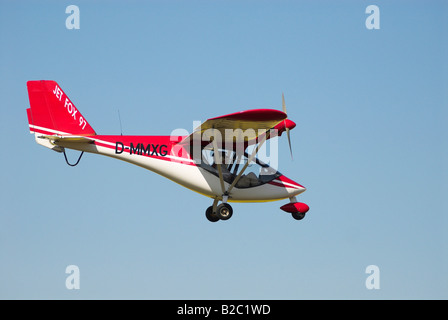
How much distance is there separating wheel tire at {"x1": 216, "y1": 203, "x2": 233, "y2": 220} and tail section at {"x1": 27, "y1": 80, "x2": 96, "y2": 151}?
474 centimetres

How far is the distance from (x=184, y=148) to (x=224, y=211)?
2.42 m

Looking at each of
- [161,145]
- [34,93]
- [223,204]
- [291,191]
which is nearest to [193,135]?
[161,145]

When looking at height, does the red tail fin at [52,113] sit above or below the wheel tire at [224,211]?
above

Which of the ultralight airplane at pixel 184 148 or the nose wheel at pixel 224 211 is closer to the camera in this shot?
the ultralight airplane at pixel 184 148

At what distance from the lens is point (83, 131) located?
21891mm

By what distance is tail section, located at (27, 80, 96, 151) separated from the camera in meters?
21.7

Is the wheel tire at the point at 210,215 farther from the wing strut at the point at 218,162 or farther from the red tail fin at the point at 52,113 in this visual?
the red tail fin at the point at 52,113

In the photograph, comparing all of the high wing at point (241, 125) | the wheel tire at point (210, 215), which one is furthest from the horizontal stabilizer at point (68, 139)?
the wheel tire at point (210, 215)

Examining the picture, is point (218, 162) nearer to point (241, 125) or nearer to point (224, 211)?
point (224, 211)

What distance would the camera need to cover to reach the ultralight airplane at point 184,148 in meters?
Result: 21.5

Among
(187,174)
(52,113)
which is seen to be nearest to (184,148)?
(187,174)

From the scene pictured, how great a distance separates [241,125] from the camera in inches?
808

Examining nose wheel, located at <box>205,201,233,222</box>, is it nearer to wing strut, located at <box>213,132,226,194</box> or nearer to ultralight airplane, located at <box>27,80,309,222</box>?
ultralight airplane, located at <box>27,80,309,222</box>

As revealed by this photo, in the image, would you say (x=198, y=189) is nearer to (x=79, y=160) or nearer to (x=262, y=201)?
(x=262, y=201)
